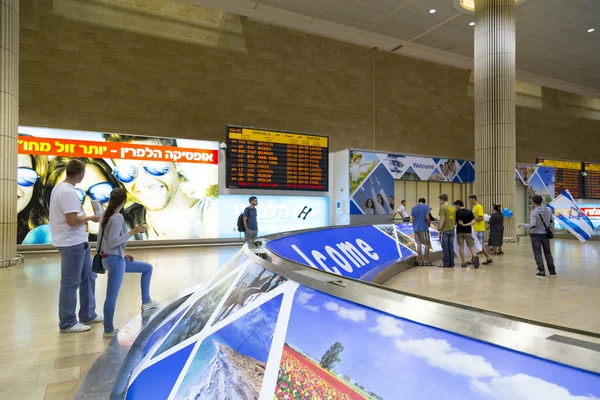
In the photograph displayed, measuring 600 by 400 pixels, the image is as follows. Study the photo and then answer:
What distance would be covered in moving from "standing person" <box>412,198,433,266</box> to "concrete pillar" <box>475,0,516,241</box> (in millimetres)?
5266

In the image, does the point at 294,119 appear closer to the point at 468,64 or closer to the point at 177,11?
the point at 177,11

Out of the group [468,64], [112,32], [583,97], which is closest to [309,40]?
[112,32]

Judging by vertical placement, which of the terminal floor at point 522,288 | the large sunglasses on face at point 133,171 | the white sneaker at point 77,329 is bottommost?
the terminal floor at point 522,288

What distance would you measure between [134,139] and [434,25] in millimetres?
12477

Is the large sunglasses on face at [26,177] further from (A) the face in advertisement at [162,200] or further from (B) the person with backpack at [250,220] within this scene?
(B) the person with backpack at [250,220]

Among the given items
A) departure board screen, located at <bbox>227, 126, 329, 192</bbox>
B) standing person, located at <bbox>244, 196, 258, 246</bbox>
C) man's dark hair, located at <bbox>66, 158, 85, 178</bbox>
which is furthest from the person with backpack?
man's dark hair, located at <bbox>66, 158, 85, 178</bbox>

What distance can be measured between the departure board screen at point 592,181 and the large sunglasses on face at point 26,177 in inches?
1056

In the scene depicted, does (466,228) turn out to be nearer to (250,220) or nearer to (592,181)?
(250,220)

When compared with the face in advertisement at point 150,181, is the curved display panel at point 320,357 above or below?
below

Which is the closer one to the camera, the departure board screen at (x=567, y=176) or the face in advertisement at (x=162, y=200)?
the face in advertisement at (x=162, y=200)

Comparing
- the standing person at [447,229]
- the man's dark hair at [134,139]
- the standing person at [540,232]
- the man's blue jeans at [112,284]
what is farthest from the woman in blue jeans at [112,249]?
the man's dark hair at [134,139]

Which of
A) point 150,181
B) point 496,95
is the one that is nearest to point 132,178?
point 150,181

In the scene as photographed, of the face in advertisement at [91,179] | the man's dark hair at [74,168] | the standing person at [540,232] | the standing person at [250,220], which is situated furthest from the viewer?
the face in advertisement at [91,179]

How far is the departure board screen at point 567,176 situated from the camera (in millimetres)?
20703
